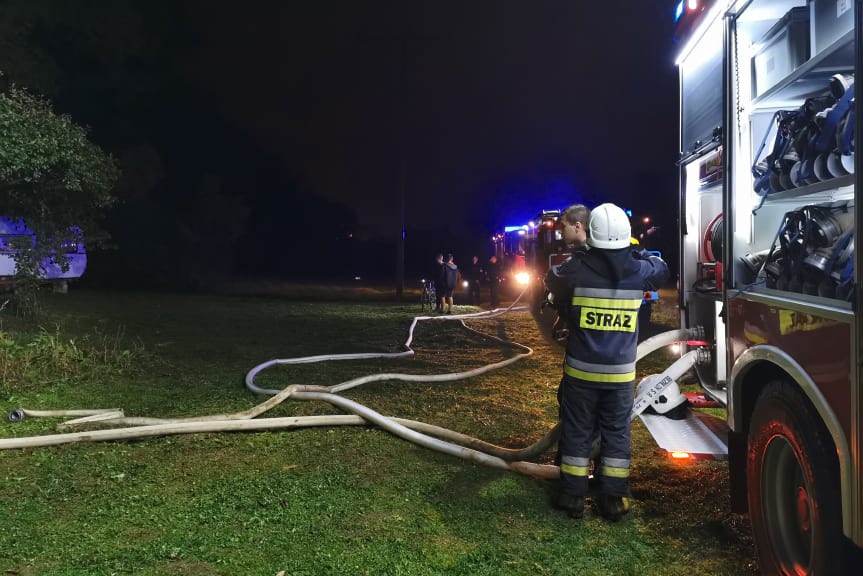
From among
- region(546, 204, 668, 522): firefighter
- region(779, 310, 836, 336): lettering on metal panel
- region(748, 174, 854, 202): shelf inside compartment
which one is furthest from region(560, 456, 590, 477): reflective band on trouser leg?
region(748, 174, 854, 202): shelf inside compartment

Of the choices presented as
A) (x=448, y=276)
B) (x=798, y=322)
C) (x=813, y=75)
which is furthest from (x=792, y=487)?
(x=448, y=276)

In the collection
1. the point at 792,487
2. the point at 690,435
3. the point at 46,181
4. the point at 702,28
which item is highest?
the point at 46,181

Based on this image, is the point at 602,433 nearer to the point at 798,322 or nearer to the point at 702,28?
the point at 798,322

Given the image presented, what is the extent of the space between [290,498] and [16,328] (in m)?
8.69

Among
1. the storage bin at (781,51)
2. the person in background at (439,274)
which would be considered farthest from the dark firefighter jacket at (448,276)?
the storage bin at (781,51)

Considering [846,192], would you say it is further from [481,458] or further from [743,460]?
[481,458]

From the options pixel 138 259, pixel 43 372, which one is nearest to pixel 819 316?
pixel 43 372

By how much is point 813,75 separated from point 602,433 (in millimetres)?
2090

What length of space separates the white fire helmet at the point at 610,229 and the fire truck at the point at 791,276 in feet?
1.71

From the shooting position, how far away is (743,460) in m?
3.14

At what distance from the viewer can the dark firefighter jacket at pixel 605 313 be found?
139 inches

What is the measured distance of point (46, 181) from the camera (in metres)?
10.6

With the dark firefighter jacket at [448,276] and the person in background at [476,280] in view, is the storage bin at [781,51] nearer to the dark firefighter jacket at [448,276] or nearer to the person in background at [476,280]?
the dark firefighter jacket at [448,276]

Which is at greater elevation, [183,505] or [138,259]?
[138,259]
